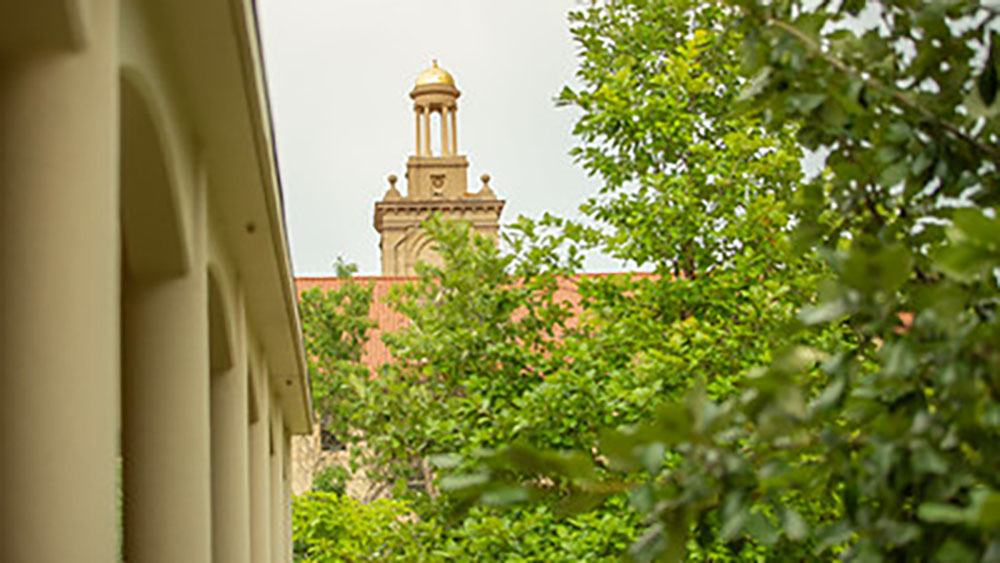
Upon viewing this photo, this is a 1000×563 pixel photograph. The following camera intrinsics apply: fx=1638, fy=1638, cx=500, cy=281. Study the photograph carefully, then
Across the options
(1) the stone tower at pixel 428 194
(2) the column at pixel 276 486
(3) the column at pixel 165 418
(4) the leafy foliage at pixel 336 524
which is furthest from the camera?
(1) the stone tower at pixel 428 194

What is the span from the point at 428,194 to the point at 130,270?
69.9 m

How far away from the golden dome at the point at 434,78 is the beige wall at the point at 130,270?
214ft

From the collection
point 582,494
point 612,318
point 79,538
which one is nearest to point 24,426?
point 79,538

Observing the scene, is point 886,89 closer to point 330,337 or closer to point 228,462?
point 228,462

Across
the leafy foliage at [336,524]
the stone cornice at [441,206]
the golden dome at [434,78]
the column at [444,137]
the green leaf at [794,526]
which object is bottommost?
the leafy foliage at [336,524]

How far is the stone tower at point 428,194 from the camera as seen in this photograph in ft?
249

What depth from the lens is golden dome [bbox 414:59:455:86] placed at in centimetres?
7831

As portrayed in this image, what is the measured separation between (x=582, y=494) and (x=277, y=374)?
14.8m

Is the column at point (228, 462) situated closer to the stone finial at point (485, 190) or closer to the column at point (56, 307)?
the column at point (56, 307)

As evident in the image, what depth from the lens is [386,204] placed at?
75.9 m

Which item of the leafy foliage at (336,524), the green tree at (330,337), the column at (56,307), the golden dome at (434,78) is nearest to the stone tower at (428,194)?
the golden dome at (434,78)

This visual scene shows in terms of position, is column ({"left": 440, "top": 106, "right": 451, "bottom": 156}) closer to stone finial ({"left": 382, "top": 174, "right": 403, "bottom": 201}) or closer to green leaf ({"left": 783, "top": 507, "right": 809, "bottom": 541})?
stone finial ({"left": 382, "top": 174, "right": 403, "bottom": 201})

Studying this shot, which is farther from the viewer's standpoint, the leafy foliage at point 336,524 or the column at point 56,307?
the leafy foliage at point 336,524

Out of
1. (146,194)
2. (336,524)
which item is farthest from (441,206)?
(146,194)
